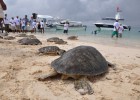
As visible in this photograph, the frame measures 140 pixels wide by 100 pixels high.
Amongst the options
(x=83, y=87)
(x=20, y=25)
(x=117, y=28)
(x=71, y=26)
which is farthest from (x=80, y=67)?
(x=71, y=26)

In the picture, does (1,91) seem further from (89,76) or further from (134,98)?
(134,98)

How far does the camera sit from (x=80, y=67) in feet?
18.0

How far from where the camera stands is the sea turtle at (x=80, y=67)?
5223mm

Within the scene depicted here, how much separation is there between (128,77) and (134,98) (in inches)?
53.9

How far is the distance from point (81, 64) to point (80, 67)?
0.11 metres

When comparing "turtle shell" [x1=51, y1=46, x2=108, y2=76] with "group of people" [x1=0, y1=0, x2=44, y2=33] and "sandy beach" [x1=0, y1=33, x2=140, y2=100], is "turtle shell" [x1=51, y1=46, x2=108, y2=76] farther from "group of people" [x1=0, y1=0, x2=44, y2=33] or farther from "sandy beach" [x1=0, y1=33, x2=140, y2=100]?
"group of people" [x1=0, y1=0, x2=44, y2=33]

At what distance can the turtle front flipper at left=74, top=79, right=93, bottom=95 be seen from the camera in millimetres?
4871

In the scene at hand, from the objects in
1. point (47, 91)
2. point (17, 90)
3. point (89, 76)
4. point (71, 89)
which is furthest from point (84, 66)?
point (17, 90)

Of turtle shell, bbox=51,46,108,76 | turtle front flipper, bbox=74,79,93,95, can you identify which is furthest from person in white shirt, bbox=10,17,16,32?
turtle front flipper, bbox=74,79,93,95

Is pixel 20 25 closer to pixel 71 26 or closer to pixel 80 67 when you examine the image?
pixel 80 67

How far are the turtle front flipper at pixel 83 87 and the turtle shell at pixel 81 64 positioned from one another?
217mm

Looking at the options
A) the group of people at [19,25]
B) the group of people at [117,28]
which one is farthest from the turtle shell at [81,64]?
the group of people at [19,25]

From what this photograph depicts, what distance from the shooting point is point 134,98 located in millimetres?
4684

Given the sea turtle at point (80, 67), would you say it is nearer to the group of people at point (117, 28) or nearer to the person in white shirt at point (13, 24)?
the group of people at point (117, 28)
